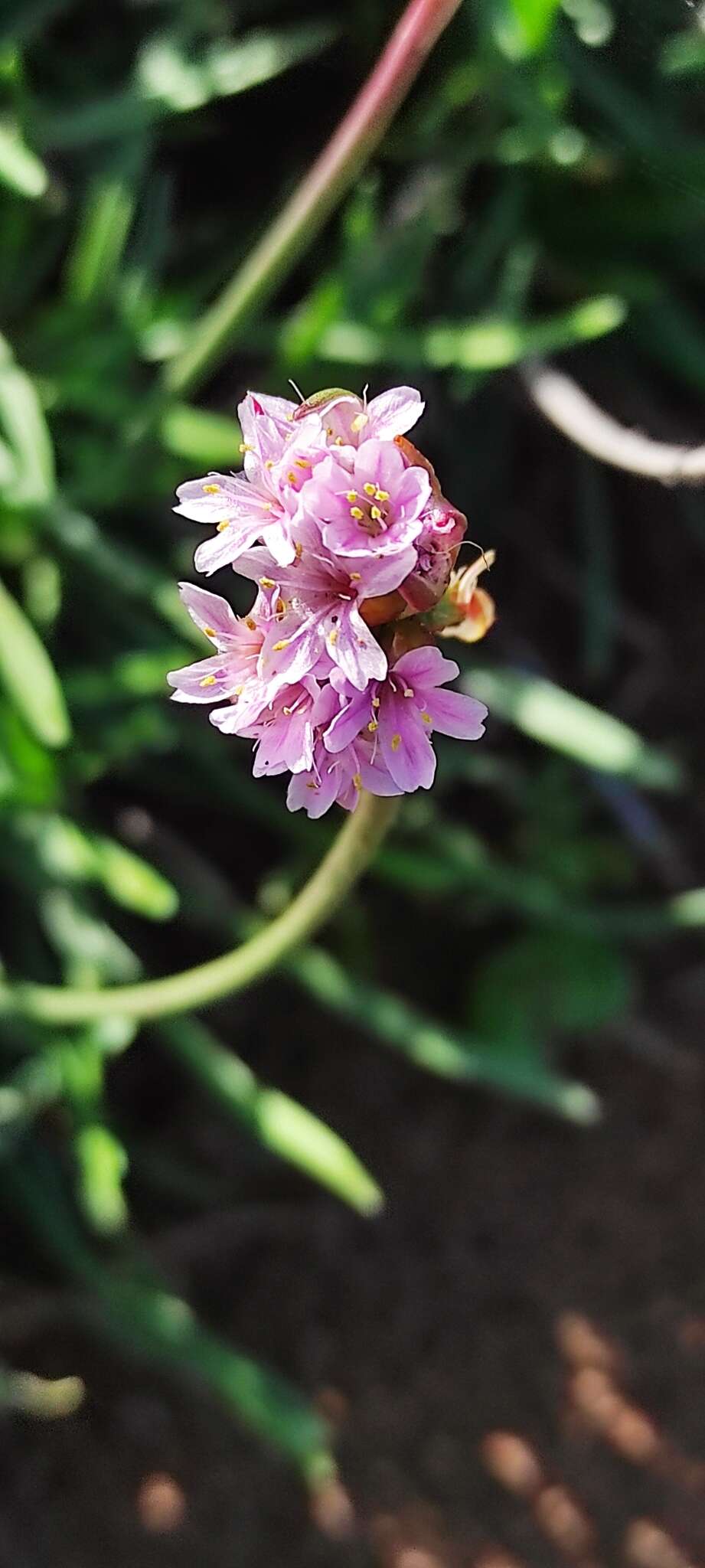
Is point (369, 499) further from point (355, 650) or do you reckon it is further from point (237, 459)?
point (237, 459)

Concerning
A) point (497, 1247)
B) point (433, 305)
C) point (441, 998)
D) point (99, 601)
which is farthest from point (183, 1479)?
point (433, 305)

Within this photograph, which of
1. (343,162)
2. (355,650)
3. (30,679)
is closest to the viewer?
(355,650)

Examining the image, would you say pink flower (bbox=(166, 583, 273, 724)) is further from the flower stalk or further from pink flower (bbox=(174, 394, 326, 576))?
the flower stalk

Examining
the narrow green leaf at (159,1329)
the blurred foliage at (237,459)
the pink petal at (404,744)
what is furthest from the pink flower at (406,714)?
the narrow green leaf at (159,1329)

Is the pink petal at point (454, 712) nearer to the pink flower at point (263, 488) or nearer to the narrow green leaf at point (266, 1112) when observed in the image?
the pink flower at point (263, 488)

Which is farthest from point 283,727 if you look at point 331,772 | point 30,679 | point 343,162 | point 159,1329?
point 159,1329

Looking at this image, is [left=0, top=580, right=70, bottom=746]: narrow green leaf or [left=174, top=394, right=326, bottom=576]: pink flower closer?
[left=174, top=394, right=326, bottom=576]: pink flower

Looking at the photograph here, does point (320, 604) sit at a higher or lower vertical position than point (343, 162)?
lower

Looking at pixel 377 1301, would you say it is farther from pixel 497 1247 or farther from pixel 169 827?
pixel 169 827

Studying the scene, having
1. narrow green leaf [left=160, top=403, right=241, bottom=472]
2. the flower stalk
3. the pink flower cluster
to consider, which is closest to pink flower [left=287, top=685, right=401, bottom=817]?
the pink flower cluster
